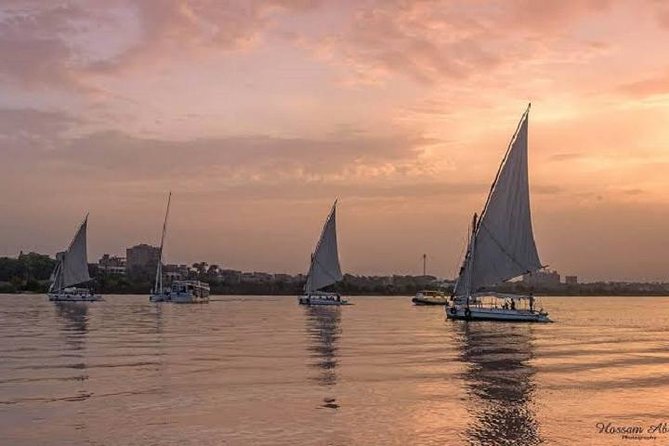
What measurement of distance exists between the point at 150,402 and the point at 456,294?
194 ft

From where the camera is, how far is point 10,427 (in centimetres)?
2156

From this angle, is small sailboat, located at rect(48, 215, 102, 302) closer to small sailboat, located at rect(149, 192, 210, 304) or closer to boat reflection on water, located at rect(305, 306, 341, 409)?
small sailboat, located at rect(149, 192, 210, 304)

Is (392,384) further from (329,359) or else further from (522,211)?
(522,211)

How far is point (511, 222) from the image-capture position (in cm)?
7338

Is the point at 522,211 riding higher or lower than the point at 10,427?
higher

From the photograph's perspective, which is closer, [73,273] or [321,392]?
[321,392]

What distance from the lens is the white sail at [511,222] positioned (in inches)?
2886

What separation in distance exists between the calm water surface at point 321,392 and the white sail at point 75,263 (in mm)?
78354

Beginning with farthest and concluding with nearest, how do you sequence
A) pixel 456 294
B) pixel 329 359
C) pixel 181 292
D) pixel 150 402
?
pixel 181 292
pixel 456 294
pixel 329 359
pixel 150 402

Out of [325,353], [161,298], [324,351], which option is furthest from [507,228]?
[161,298]

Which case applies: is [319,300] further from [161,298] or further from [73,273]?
[73,273]

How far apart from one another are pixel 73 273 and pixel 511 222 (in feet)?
264

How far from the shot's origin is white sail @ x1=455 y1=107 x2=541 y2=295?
7331cm

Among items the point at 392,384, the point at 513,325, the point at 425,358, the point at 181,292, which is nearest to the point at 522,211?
the point at 513,325
